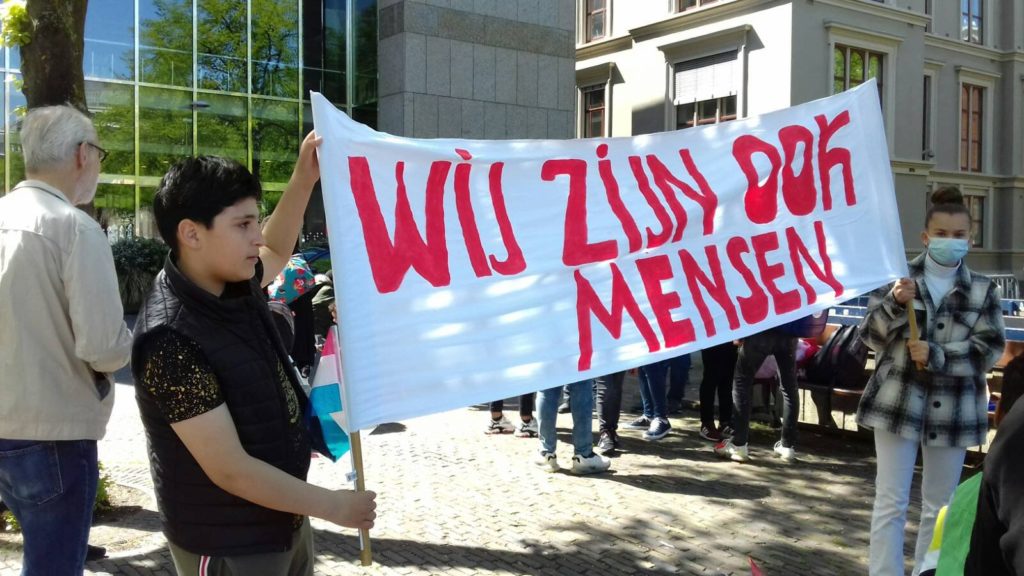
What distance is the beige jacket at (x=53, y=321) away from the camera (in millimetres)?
2883

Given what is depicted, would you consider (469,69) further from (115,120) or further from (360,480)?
(360,480)

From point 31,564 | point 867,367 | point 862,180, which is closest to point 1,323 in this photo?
point 31,564

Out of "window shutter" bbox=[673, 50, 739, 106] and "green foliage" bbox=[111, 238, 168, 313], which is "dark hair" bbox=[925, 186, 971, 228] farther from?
"window shutter" bbox=[673, 50, 739, 106]

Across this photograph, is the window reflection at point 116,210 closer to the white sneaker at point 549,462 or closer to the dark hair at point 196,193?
the white sneaker at point 549,462

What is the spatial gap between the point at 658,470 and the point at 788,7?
20027 millimetres

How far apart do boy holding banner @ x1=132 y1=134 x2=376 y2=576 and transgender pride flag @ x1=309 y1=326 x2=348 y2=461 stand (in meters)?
0.23

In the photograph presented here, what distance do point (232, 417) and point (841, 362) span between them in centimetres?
637

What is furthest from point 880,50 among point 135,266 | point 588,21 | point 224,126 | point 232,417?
point 232,417

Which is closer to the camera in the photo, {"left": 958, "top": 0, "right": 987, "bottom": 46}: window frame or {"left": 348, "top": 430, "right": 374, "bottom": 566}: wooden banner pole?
{"left": 348, "top": 430, "right": 374, "bottom": 566}: wooden banner pole

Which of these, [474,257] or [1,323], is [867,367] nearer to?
[474,257]

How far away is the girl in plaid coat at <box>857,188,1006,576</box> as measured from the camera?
3.94 metres

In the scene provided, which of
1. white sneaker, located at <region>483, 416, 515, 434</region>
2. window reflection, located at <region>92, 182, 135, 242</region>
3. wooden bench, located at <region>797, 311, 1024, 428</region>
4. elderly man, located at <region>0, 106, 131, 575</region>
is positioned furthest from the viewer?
window reflection, located at <region>92, 182, 135, 242</region>

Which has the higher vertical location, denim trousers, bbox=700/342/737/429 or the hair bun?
the hair bun

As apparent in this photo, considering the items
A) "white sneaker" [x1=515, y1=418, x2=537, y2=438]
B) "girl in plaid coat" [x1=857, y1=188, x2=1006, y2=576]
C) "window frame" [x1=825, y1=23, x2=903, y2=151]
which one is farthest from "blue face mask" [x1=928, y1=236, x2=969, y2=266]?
"window frame" [x1=825, y1=23, x2=903, y2=151]
